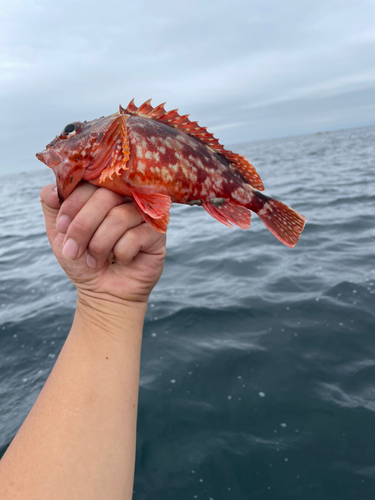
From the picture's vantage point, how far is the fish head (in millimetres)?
2129

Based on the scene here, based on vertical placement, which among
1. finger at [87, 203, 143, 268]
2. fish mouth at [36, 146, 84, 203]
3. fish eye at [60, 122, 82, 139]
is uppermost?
fish eye at [60, 122, 82, 139]

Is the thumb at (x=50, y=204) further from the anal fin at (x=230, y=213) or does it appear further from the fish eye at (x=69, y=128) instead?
the anal fin at (x=230, y=213)

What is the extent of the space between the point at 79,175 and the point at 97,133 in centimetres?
32

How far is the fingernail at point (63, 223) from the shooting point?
6.98 feet

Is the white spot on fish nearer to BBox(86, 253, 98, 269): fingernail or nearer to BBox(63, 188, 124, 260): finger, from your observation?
BBox(63, 188, 124, 260): finger

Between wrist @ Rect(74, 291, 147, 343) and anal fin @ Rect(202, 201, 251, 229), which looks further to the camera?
anal fin @ Rect(202, 201, 251, 229)

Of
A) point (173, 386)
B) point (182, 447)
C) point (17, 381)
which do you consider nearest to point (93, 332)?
point (182, 447)

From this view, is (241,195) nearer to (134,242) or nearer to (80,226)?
(134,242)

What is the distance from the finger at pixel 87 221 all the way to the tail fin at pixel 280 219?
1.36m

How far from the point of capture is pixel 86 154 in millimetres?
2182

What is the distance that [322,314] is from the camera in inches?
192

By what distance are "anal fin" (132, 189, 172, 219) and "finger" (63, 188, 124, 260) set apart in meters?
0.16

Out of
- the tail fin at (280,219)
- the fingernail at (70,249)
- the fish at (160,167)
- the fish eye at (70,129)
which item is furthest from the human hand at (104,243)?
the tail fin at (280,219)

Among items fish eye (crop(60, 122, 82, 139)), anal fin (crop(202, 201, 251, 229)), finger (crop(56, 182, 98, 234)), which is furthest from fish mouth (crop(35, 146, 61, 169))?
anal fin (crop(202, 201, 251, 229))
